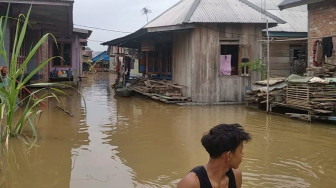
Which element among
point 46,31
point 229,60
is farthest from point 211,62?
point 46,31

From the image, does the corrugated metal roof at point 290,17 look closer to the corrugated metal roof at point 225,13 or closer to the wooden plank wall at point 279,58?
the wooden plank wall at point 279,58

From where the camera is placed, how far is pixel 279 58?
1706 cm

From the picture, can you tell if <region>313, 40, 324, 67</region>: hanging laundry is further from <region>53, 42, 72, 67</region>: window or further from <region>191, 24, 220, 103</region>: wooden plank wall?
<region>53, 42, 72, 67</region>: window

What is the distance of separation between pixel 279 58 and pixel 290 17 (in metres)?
2.70

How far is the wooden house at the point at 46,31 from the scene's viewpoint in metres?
11.2

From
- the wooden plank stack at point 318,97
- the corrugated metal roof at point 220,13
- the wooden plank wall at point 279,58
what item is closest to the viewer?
the wooden plank stack at point 318,97

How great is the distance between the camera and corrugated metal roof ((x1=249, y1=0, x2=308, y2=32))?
1728 cm

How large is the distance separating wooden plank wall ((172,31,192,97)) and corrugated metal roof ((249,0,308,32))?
446 centimetres

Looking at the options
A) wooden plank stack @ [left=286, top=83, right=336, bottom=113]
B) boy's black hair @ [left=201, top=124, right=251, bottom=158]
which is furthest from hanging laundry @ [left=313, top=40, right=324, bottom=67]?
boy's black hair @ [left=201, top=124, right=251, bottom=158]

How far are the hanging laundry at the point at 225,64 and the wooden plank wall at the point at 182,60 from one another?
1.23 m

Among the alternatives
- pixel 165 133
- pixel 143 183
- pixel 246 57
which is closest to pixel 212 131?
pixel 143 183

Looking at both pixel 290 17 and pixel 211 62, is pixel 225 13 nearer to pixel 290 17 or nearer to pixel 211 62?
pixel 211 62

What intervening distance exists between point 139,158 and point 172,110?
6.47 meters

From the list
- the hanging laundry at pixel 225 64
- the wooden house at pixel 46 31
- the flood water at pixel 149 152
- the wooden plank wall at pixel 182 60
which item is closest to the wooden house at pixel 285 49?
the hanging laundry at pixel 225 64
